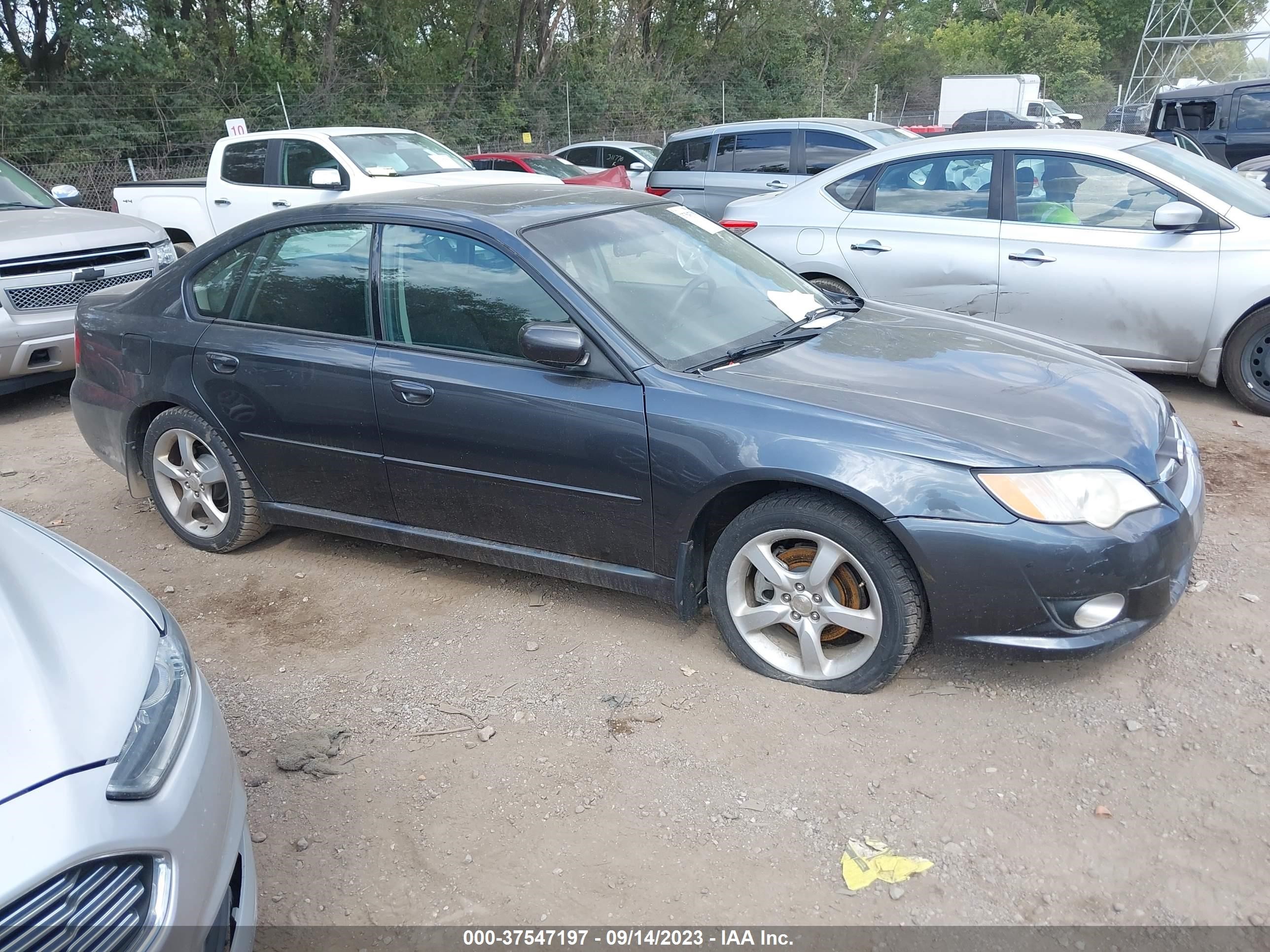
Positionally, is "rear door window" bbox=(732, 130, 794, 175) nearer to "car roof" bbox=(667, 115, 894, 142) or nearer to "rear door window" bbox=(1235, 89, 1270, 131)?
"car roof" bbox=(667, 115, 894, 142)

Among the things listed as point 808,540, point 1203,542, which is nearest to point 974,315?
point 1203,542

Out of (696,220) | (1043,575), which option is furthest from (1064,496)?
(696,220)

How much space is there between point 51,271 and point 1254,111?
553 inches

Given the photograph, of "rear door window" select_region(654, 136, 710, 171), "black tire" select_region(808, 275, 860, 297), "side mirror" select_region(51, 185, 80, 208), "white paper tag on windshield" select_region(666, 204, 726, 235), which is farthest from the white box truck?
"white paper tag on windshield" select_region(666, 204, 726, 235)

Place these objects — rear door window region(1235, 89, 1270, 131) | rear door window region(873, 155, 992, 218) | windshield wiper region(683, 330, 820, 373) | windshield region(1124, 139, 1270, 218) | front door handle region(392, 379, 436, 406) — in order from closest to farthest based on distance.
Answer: windshield wiper region(683, 330, 820, 373), front door handle region(392, 379, 436, 406), windshield region(1124, 139, 1270, 218), rear door window region(873, 155, 992, 218), rear door window region(1235, 89, 1270, 131)

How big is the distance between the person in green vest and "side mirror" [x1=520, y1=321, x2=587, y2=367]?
3931 mm

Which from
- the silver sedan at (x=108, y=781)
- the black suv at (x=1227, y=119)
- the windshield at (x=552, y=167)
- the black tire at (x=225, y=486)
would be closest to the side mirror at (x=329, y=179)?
the windshield at (x=552, y=167)

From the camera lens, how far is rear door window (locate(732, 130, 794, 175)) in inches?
438

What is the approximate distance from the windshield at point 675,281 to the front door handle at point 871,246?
90.3 inches

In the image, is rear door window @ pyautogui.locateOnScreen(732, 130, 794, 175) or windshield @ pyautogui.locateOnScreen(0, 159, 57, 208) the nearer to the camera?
windshield @ pyautogui.locateOnScreen(0, 159, 57, 208)

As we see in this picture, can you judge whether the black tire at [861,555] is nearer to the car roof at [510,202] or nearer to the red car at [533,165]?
the car roof at [510,202]

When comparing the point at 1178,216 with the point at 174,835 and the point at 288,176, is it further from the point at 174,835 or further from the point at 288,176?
the point at 288,176

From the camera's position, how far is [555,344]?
11.5 ft

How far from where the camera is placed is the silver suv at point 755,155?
35.9 feet
